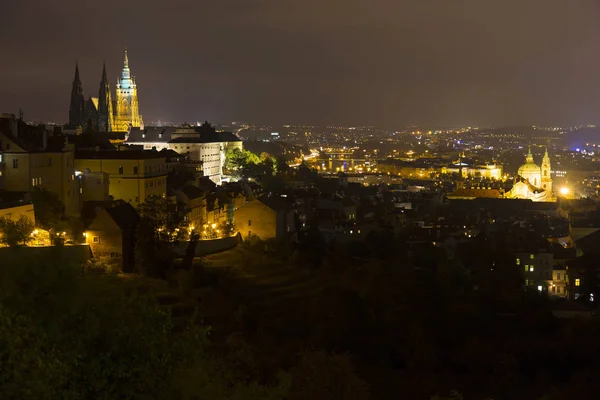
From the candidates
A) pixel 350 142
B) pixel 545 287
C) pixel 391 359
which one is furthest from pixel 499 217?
pixel 350 142

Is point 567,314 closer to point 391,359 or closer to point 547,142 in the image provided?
point 391,359

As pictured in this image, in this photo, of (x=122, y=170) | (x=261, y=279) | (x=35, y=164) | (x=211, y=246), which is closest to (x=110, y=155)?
(x=122, y=170)

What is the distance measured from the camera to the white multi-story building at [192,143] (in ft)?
135

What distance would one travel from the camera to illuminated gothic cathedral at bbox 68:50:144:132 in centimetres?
6059

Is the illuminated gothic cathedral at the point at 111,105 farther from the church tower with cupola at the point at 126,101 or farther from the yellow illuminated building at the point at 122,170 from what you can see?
the yellow illuminated building at the point at 122,170

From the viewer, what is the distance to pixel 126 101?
204 feet

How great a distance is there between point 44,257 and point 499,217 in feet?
115

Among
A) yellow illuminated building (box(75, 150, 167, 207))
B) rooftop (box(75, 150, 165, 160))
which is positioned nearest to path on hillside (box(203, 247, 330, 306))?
yellow illuminated building (box(75, 150, 167, 207))

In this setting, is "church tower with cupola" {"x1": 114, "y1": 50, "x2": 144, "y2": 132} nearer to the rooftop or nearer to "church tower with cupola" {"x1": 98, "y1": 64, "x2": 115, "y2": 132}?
"church tower with cupola" {"x1": 98, "y1": 64, "x2": 115, "y2": 132}

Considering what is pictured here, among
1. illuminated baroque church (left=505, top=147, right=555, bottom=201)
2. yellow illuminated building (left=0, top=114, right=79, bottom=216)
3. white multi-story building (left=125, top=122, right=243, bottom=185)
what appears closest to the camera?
yellow illuminated building (left=0, top=114, right=79, bottom=216)

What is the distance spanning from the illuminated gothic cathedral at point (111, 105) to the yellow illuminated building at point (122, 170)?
37411mm

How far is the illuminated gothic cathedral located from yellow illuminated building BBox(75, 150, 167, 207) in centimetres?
3741

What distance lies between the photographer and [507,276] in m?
24.1

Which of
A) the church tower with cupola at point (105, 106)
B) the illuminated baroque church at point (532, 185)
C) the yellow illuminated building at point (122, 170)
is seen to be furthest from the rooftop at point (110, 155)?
the church tower with cupola at point (105, 106)
